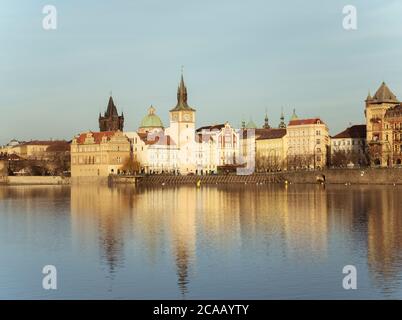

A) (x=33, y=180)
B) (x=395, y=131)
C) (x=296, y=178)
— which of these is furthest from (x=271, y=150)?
(x=296, y=178)

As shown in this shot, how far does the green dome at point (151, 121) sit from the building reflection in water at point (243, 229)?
3717 inches

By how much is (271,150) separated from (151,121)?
81.0ft

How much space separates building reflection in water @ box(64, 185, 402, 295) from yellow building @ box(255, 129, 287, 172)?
71788 millimetres

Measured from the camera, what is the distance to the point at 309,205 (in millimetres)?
53312

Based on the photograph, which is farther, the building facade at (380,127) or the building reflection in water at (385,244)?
the building facade at (380,127)

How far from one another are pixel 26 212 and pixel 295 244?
2443 cm

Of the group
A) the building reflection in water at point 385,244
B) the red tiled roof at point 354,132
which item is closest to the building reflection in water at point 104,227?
the building reflection in water at point 385,244

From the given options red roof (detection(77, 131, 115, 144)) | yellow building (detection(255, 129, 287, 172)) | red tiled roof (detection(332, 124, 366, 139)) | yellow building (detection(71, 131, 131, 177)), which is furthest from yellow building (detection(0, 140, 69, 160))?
red tiled roof (detection(332, 124, 366, 139))

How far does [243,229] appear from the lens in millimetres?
37062

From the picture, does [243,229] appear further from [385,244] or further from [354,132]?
[354,132]

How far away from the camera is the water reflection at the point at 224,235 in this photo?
86.2 feet

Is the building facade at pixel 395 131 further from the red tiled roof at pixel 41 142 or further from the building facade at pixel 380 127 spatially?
the red tiled roof at pixel 41 142
